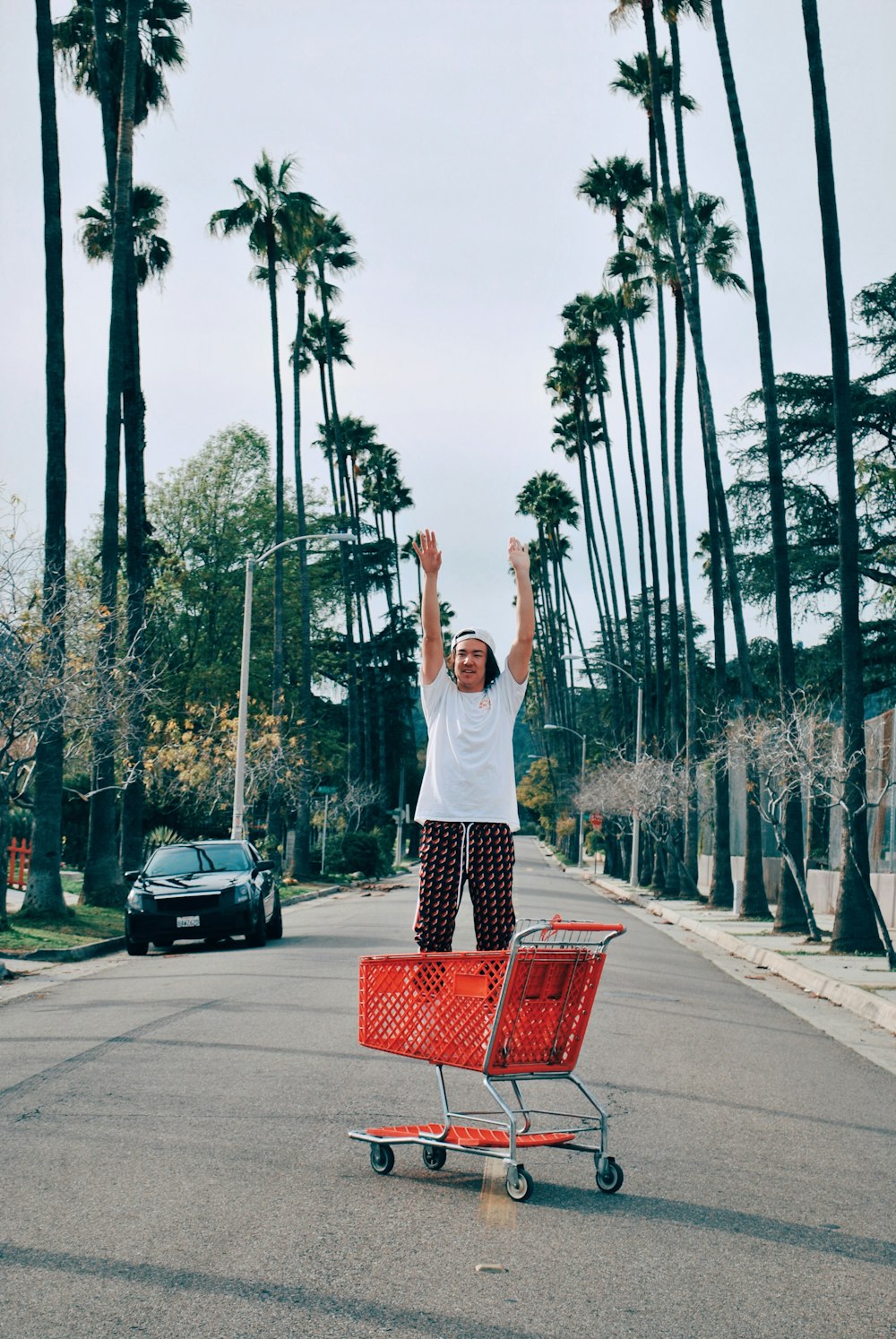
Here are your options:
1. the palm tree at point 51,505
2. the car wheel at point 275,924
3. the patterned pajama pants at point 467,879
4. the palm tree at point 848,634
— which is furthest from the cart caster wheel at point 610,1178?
the car wheel at point 275,924

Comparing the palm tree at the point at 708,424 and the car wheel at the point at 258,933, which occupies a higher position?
the palm tree at the point at 708,424

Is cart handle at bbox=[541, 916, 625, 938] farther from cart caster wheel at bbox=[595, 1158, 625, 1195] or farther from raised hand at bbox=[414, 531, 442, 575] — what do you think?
raised hand at bbox=[414, 531, 442, 575]

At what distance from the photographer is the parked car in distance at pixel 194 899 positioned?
18.8 m

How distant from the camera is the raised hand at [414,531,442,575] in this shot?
21.3 feet

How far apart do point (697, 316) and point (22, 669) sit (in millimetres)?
20913

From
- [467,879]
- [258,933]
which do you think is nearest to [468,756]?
[467,879]

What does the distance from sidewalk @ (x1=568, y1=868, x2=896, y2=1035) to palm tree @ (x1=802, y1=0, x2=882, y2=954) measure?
542 mm

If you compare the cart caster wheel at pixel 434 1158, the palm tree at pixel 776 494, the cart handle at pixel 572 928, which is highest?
the palm tree at pixel 776 494

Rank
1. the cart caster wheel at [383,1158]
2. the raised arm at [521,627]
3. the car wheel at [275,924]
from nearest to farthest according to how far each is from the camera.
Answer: the cart caster wheel at [383,1158] < the raised arm at [521,627] < the car wheel at [275,924]

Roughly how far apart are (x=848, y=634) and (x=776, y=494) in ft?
18.1

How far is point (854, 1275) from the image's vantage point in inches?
190

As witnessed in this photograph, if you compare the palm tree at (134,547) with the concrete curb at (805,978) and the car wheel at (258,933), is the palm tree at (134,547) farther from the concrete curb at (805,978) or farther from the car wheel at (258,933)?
the concrete curb at (805,978)

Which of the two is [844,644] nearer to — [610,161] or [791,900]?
[791,900]

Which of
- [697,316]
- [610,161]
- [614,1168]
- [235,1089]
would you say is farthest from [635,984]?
[610,161]
